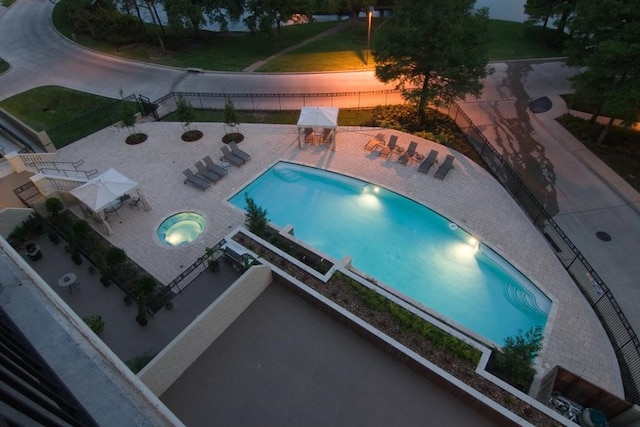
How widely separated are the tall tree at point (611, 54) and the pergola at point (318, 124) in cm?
1553

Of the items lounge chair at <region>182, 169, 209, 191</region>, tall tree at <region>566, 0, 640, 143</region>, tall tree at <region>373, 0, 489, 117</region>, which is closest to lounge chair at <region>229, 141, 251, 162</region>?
lounge chair at <region>182, 169, 209, 191</region>

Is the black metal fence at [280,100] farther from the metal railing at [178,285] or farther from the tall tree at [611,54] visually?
the metal railing at [178,285]

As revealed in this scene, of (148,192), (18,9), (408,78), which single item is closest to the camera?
(148,192)

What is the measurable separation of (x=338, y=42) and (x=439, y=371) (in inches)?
1577

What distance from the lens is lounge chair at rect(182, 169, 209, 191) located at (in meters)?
20.7

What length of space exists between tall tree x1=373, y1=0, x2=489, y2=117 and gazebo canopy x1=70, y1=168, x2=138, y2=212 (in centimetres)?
1769

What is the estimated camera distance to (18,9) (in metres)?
52.2

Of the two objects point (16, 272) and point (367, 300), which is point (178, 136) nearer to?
point (367, 300)

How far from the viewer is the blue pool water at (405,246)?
1590 cm

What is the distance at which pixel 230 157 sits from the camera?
22.7 meters

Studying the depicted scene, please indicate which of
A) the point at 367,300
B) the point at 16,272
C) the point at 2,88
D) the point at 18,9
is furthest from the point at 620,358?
the point at 18,9

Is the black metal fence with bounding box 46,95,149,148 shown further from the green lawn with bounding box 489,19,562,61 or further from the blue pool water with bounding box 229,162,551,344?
the green lawn with bounding box 489,19,562,61

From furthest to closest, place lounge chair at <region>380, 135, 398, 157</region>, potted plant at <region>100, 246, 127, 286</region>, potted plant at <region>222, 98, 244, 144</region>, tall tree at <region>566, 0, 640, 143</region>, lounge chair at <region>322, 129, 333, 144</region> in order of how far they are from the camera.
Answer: lounge chair at <region>322, 129, 333, 144</region>
potted plant at <region>222, 98, 244, 144</region>
lounge chair at <region>380, 135, 398, 157</region>
tall tree at <region>566, 0, 640, 143</region>
potted plant at <region>100, 246, 127, 286</region>

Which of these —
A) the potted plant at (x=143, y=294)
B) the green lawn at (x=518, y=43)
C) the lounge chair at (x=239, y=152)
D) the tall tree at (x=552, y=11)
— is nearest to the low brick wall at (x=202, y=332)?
the potted plant at (x=143, y=294)
